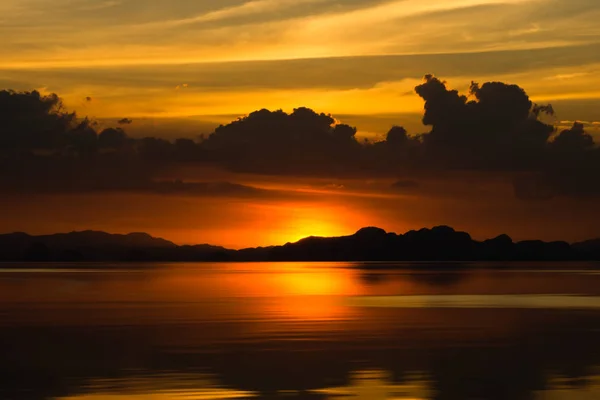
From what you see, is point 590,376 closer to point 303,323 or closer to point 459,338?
point 459,338

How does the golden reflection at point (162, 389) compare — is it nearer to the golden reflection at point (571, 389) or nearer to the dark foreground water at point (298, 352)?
the dark foreground water at point (298, 352)

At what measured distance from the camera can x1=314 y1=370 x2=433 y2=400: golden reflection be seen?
3297 centimetres

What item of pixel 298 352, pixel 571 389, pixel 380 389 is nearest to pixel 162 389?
pixel 380 389

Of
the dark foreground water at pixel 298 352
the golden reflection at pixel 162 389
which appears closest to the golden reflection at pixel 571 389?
the dark foreground water at pixel 298 352

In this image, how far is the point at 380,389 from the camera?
3450cm

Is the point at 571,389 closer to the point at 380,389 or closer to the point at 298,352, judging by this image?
the point at 380,389

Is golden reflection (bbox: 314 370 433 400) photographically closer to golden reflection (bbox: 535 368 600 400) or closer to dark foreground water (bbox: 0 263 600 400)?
dark foreground water (bbox: 0 263 600 400)

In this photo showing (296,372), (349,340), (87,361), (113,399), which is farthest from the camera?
(349,340)

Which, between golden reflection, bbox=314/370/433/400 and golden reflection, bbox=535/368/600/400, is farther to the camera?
golden reflection, bbox=535/368/600/400

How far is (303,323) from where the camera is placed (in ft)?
209

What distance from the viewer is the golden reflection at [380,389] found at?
33.0 metres

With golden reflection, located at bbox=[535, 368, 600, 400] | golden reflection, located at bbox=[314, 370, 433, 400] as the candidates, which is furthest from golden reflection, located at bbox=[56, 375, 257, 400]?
golden reflection, located at bbox=[535, 368, 600, 400]

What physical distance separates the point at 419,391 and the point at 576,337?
23.9 m

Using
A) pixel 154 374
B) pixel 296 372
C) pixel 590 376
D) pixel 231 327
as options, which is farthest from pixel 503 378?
pixel 231 327
